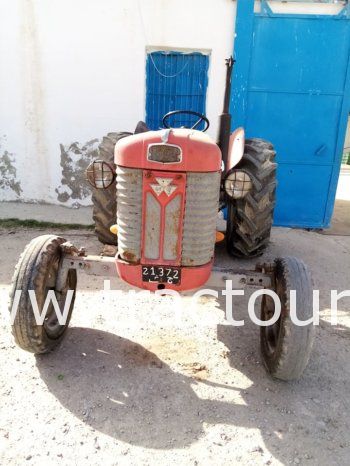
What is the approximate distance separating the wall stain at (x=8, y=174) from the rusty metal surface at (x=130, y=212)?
4.23 metres

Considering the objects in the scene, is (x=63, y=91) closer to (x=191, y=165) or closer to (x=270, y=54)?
(x=270, y=54)

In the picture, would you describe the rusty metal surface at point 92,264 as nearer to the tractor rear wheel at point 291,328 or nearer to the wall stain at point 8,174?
the tractor rear wheel at point 291,328

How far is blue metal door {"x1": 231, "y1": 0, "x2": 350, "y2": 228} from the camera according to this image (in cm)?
532

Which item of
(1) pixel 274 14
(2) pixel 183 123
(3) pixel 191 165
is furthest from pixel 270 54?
(3) pixel 191 165

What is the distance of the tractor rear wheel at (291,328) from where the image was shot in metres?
2.41

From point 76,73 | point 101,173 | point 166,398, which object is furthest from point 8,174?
point 166,398

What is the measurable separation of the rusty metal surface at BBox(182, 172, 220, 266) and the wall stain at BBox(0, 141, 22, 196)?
14.8 feet

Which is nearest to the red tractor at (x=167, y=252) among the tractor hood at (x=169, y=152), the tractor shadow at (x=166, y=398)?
the tractor hood at (x=169, y=152)

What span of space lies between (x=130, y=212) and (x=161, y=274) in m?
0.39

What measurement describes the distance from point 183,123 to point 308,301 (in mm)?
4104

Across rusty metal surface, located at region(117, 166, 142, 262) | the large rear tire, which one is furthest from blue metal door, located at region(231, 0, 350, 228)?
the large rear tire

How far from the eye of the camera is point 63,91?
5.84 meters

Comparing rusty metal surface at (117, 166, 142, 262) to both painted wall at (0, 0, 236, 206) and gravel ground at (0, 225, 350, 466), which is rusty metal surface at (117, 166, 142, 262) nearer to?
gravel ground at (0, 225, 350, 466)

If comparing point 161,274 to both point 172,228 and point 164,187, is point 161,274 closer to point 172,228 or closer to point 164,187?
point 172,228
